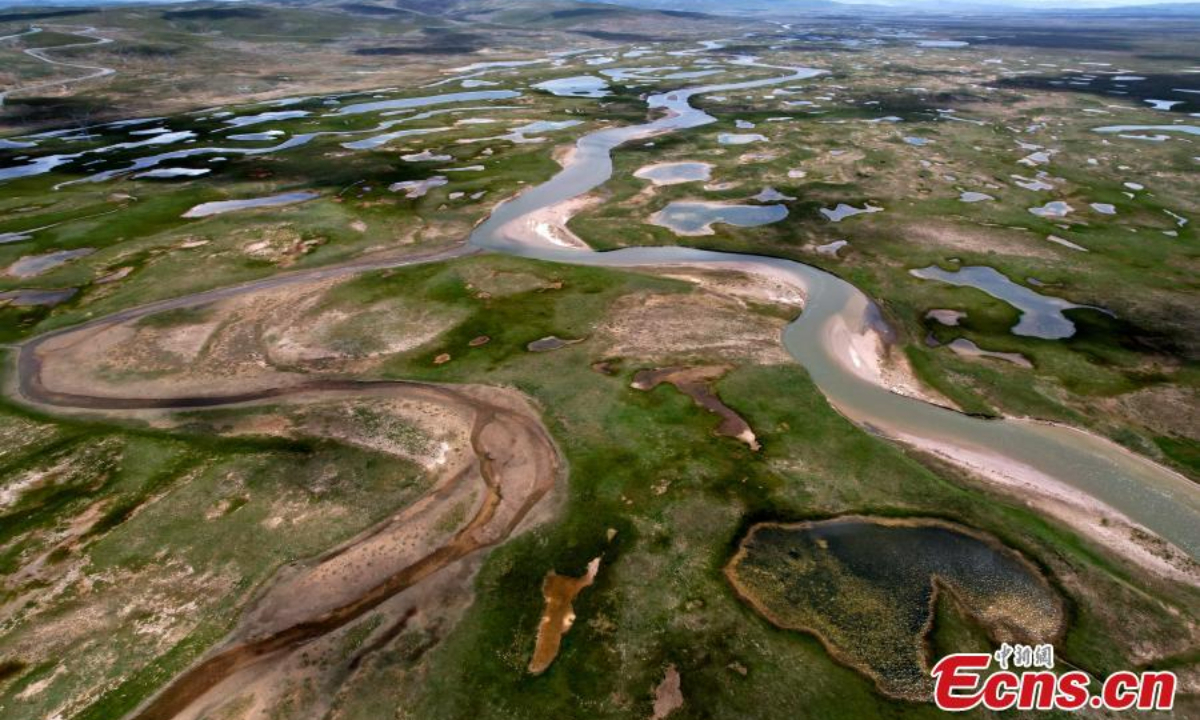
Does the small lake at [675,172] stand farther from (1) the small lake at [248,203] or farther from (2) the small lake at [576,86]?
(2) the small lake at [576,86]

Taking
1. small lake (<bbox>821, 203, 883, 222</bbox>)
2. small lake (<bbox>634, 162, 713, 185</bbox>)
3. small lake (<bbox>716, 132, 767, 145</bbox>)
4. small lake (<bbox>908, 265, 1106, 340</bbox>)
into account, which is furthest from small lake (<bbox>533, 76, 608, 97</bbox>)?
small lake (<bbox>908, 265, 1106, 340</bbox>)

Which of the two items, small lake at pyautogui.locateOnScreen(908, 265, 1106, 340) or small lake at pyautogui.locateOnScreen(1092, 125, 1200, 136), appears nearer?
small lake at pyautogui.locateOnScreen(908, 265, 1106, 340)

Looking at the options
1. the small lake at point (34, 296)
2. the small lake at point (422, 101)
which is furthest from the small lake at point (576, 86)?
the small lake at point (34, 296)

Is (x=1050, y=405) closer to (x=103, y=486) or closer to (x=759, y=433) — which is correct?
(x=759, y=433)

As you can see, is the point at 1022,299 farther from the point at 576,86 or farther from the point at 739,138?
the point at 576,86

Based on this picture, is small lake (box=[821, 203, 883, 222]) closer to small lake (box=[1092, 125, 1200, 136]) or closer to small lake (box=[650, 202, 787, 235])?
small lake (box=[650, 202, 787, 235])

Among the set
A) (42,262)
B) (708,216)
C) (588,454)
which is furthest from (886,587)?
(42,262)

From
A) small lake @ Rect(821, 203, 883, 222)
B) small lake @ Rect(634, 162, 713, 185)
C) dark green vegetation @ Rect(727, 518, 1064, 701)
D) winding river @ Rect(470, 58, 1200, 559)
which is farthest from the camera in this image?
small lake @ Rect(634, 162, 713, 185)
